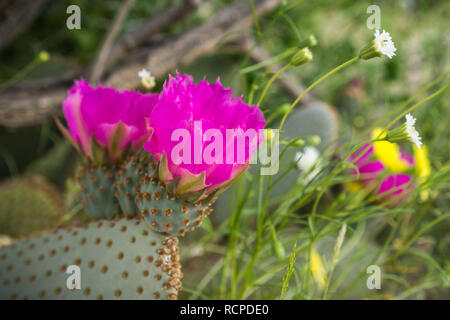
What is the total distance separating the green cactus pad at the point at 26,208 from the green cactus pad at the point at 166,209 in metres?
0.33

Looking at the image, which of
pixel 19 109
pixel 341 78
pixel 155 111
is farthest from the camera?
pixel 341 78

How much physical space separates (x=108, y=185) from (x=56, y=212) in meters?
0.31

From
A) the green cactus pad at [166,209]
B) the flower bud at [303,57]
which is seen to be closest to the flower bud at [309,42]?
the flower bud at [303,57]

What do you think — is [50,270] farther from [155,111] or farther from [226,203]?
[226,203]

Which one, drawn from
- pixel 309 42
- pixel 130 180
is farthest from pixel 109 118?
pixel 309 42

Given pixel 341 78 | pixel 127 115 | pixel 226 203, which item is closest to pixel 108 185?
pixel 127 115

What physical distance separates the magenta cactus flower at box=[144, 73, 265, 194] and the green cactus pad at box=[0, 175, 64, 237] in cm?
37

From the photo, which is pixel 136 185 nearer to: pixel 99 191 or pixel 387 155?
pixel 99 191

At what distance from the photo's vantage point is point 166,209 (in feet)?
0.84

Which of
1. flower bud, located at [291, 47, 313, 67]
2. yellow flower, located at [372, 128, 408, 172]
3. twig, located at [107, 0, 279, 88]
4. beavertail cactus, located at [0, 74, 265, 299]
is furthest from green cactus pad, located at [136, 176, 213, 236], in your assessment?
twig, located at [107, 0, 279, 88]

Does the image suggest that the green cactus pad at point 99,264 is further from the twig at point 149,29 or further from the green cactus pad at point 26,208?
the twig at point 149,29

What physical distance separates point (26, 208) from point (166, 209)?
39 centimetres

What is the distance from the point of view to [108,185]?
0.31 m

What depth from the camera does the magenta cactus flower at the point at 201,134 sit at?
23 cm
